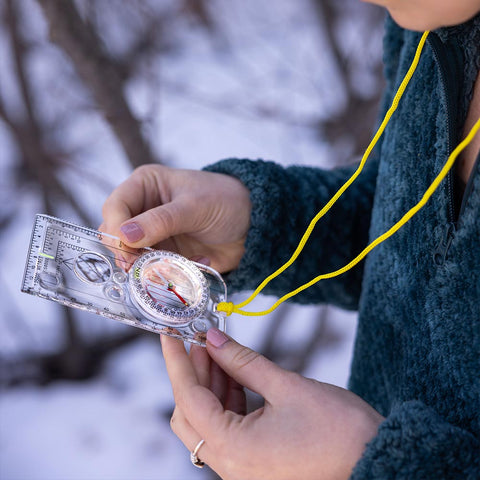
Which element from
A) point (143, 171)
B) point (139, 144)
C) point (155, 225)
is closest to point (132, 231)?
point (155, 225)

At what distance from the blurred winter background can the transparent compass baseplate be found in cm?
45

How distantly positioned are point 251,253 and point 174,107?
1.43m

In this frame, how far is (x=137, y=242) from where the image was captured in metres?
0.71

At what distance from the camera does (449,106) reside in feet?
1.97

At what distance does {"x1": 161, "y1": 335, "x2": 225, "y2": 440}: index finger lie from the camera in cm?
59

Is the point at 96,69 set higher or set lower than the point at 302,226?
higher

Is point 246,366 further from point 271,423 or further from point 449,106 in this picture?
point 449,106

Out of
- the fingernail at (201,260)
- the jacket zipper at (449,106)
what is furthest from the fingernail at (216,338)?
the jacket zipper at (449,106)

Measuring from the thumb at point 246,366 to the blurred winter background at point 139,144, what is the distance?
24.6 inches

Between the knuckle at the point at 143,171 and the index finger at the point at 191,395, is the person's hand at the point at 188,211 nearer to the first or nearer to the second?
the knuckle at the point at 143,171

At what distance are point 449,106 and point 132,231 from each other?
1.31 ft

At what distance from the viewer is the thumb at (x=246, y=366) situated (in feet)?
1.99

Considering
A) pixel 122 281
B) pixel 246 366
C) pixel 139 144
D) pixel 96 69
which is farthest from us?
pixel 139 144

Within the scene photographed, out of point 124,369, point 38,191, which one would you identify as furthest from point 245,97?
point 124,369
